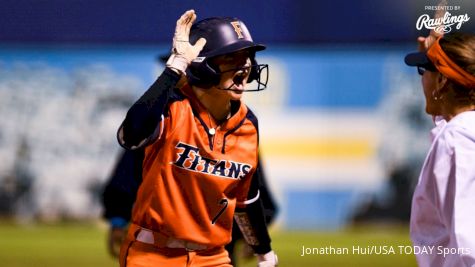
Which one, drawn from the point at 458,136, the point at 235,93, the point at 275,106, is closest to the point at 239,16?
the point at 275,106

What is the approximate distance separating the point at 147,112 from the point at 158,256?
58 centimetres

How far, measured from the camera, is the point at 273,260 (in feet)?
12.8

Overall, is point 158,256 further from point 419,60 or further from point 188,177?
point 419,60

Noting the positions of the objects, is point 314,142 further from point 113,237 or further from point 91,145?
point 113,237

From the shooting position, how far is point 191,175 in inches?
135

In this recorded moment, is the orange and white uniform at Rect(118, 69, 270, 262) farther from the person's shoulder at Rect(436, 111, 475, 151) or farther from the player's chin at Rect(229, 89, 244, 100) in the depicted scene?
the person's shoulder at Rect(436, 111, 475, 151)

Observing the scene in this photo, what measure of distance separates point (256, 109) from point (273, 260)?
3988mm

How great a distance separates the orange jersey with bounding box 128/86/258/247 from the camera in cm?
338

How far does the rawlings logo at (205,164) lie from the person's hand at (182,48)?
0.31 meters

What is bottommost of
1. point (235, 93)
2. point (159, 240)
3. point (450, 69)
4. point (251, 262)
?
point (251, 262)

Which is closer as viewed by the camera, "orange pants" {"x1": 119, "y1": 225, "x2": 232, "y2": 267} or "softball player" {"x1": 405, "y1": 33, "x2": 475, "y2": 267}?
"softball player" {"x1": 405, "y1": 33, "x2": 475, "y2": 267}

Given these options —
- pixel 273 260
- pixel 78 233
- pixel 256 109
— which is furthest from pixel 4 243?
pixel 273 260

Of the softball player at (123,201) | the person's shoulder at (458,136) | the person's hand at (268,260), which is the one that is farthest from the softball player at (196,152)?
the person's shoulder at (458,136)

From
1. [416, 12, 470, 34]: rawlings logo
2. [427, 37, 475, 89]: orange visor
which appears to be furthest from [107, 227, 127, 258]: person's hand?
[427, 37, 475, 89]: orange visor
